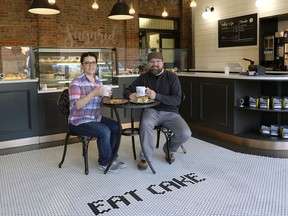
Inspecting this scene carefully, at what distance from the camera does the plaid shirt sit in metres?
3.10

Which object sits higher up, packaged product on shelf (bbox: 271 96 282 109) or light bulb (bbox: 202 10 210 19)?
light bulb (bbox: 202 10 210 19)

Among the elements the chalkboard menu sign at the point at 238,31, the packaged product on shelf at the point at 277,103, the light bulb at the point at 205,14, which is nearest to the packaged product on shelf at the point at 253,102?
the packaged product on shelf at the point at 277,103

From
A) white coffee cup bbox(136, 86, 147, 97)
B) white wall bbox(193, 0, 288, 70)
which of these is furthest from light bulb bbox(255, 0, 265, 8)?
white coffee cup bbox(136, 86, 147, 97)

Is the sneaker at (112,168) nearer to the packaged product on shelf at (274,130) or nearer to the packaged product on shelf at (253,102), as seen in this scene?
the packaged product on shelf at (253,102)

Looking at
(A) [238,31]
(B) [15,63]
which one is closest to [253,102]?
(A) [238,31]

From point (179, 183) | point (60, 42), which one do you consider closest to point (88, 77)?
point (179, 183)

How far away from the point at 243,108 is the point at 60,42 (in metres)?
4.73

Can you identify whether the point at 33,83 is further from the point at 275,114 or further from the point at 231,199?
the point at 275,114

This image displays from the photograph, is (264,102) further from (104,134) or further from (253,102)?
(104,134)

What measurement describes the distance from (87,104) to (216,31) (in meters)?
5.24

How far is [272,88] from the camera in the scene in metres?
4.34

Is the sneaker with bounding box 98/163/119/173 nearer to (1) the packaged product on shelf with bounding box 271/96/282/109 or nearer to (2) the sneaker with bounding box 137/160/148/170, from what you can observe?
(2) the sneaker with bounding box 137/160/148/170

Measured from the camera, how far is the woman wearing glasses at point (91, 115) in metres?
3.09

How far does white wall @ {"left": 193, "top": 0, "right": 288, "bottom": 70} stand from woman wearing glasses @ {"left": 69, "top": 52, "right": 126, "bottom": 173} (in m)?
4.31
